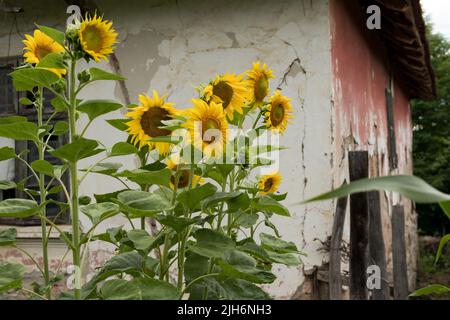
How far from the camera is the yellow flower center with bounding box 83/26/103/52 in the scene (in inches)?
43.1

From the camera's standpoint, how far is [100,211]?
3.71ft

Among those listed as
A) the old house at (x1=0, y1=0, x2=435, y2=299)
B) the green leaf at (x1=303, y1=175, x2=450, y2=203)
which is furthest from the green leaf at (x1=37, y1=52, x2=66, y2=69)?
the old house at (x1=0, y1=0, x2=435, y2=299)

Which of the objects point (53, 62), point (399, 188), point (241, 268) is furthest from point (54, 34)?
point (399, 188)

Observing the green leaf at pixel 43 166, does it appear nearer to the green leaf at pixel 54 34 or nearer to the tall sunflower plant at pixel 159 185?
the tall sunflower plant at pixel 159 185

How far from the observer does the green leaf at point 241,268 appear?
0.97 m

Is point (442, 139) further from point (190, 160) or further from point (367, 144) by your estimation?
point (190, 160)

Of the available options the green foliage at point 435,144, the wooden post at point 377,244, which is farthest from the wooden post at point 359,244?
the green foliage at point 435,144

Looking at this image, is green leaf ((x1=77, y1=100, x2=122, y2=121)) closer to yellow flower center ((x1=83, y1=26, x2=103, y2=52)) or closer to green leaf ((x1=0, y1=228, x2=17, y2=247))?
yellow flower center ((x1=83, y1=26, x2=103, y2=52))

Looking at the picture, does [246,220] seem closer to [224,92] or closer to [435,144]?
[224,92]

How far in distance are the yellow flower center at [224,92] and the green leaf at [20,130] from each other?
1.18 ft

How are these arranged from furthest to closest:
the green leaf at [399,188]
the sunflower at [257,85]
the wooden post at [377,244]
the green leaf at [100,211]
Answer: the wooden post at [377,244]
the sunflower at [257,85]
the green leaf at [100,211]
the green leaf at [399,188]

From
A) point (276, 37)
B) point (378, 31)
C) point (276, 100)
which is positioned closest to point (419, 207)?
point (378, 31)

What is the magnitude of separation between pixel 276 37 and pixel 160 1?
82 cm

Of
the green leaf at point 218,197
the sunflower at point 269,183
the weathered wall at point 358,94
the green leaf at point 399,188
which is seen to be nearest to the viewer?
the green leaf at point 399,188
